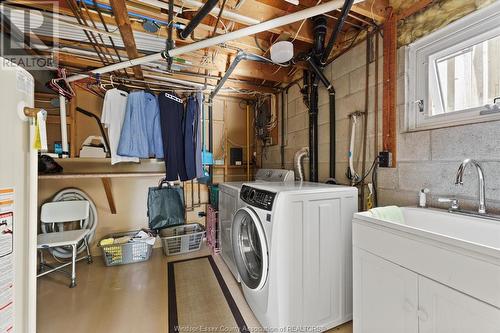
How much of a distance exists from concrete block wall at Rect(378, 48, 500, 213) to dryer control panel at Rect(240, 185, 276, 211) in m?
0.95

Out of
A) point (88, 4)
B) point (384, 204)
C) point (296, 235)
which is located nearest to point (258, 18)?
point (88, 4)

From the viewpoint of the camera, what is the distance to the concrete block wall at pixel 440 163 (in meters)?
1.14

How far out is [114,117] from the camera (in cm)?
219

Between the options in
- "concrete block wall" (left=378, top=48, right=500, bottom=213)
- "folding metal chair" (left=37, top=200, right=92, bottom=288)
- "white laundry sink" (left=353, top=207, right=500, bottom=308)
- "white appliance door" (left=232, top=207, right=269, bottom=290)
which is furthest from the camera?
"folding metal chair" (left=37, top=200, right=92, bottom=288)

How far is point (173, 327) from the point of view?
1.57 metres

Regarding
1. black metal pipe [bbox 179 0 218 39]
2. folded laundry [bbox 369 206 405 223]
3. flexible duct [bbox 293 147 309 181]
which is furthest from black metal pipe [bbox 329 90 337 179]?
black metal pipe [bbox 179 0 218 39]

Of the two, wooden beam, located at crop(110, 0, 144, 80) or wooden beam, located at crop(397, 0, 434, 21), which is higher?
wooden beam, located at crop(397, 0, 434, 21)

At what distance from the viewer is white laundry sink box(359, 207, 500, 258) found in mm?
945

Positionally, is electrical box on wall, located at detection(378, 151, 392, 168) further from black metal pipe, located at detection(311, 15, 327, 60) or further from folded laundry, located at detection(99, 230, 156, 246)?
folded laundry, located at detection(99, 230, 156, 246)

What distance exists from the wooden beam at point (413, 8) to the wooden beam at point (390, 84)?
41 millimetres

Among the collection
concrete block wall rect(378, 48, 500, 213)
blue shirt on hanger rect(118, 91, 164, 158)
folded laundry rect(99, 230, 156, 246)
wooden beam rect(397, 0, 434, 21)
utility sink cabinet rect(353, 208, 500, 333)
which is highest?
wooden beam rect(397, 0, 434, 21)

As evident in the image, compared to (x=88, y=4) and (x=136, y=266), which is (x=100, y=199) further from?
(x=88, y=4)

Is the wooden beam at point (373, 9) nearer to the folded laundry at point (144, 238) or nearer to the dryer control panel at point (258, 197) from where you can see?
the dryer control panel at point (258, 197)

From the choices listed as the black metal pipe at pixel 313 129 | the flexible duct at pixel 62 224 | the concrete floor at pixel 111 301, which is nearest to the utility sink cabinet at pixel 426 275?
the concrete floor at pixel 111 301
